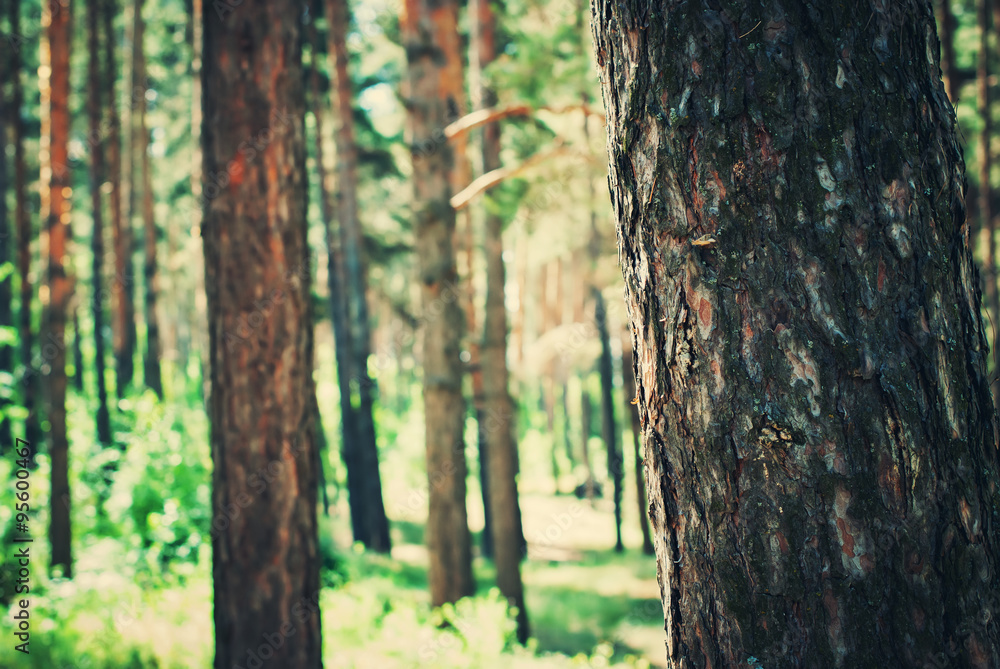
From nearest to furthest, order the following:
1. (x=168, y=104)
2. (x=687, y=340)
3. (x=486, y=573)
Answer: (x=687, y=340) → (x=486, y=573) → (x=168, y=104)

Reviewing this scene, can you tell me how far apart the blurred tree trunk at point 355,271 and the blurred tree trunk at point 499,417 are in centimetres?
460

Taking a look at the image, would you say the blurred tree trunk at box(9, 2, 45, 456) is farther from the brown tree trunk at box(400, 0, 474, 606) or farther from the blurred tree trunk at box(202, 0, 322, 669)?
the blurred tree trunk at box(202, 0, 322, 669)

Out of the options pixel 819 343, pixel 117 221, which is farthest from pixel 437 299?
pixel 117 221

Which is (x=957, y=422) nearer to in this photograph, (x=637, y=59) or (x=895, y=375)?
(x=895, y=375)

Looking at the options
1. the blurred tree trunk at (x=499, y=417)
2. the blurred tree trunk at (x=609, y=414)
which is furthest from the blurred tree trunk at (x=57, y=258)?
the blurred tree trunk at (x=609, y=414)

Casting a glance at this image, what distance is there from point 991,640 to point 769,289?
2.59 ft

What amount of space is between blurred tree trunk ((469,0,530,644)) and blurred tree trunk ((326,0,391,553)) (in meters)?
4.60

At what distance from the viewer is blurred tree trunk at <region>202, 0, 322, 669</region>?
3617 millimetres

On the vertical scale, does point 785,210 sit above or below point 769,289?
above

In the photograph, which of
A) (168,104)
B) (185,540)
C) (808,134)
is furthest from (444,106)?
(168,104)

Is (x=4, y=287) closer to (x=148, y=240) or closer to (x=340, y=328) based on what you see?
(x=148, y=240)

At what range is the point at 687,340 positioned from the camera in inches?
52.6

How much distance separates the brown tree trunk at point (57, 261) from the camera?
8344mm

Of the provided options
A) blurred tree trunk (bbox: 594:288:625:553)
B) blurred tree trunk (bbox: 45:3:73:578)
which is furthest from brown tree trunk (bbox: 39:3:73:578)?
blurred tree trunk (bbox: 594:288:625:553)
